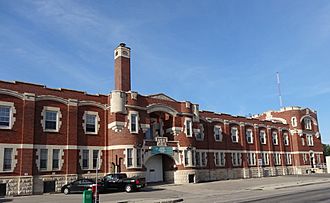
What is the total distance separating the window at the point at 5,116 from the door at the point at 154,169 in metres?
14.9

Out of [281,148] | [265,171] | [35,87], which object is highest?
[35,87]

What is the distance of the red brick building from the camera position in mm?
28188

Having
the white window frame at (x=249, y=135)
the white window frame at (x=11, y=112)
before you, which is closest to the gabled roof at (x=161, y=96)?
the white window frame at (x=11, y=112)

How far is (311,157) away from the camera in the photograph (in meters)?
61.4

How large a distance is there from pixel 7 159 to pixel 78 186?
6.24 metres

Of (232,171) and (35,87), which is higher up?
(35,87)

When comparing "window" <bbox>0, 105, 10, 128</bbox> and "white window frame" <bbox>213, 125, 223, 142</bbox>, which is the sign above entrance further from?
"window" <bbox>0, 105, 10, 128</bbox>

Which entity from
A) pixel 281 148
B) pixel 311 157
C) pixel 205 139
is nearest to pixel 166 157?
pixel 205 139

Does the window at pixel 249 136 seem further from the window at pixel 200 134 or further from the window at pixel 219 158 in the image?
the window at pixel 200 134

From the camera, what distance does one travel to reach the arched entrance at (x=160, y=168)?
36500 mm

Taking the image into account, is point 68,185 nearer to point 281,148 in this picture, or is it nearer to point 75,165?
point 75,165

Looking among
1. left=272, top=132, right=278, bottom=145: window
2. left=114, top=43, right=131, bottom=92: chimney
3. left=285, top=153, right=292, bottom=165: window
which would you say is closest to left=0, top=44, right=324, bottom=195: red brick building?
left=114, top=43, right=131, bottom=92: chimney

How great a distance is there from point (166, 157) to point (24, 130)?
51.8 ft

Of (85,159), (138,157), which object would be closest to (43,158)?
(85,159)
